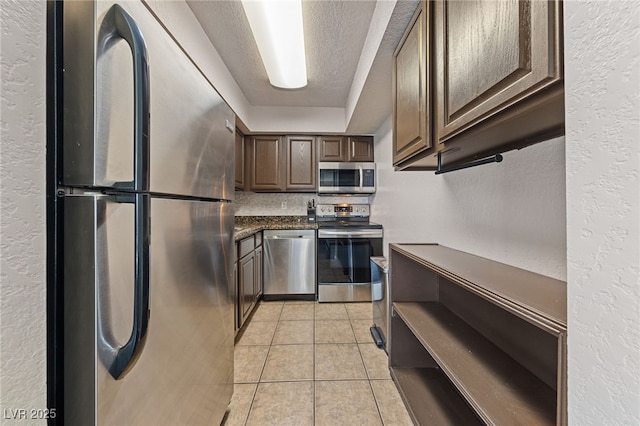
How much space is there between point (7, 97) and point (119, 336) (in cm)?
53

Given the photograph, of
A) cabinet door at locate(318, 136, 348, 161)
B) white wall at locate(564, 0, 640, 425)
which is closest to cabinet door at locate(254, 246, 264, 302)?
cabinet door at locate(318, 136, 348, 161)

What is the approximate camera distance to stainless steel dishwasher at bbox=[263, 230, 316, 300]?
3098mm

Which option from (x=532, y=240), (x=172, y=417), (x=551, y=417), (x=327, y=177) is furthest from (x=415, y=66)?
(x=327, y=177)

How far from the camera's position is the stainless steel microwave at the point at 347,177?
3410 mm

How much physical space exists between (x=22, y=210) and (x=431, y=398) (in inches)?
70.0

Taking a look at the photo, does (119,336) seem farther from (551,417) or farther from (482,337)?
(482,337)

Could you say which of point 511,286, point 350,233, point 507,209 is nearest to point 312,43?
point 507,209

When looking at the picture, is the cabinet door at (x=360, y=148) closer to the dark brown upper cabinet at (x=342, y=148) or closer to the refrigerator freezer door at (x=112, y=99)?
the dark brown upper cabinet at (x=342, y=148)

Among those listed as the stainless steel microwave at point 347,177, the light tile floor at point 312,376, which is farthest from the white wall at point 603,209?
the stainless steel microwave at point 347,177

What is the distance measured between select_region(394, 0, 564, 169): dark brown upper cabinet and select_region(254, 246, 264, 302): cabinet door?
7.39 ft

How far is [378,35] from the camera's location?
1.54 meters

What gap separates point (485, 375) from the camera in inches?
37.4

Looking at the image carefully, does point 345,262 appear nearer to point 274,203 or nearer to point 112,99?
point 274,203

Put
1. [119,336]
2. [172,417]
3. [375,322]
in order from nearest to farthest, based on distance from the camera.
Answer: [119,336] < [172,417] < [375,322]
